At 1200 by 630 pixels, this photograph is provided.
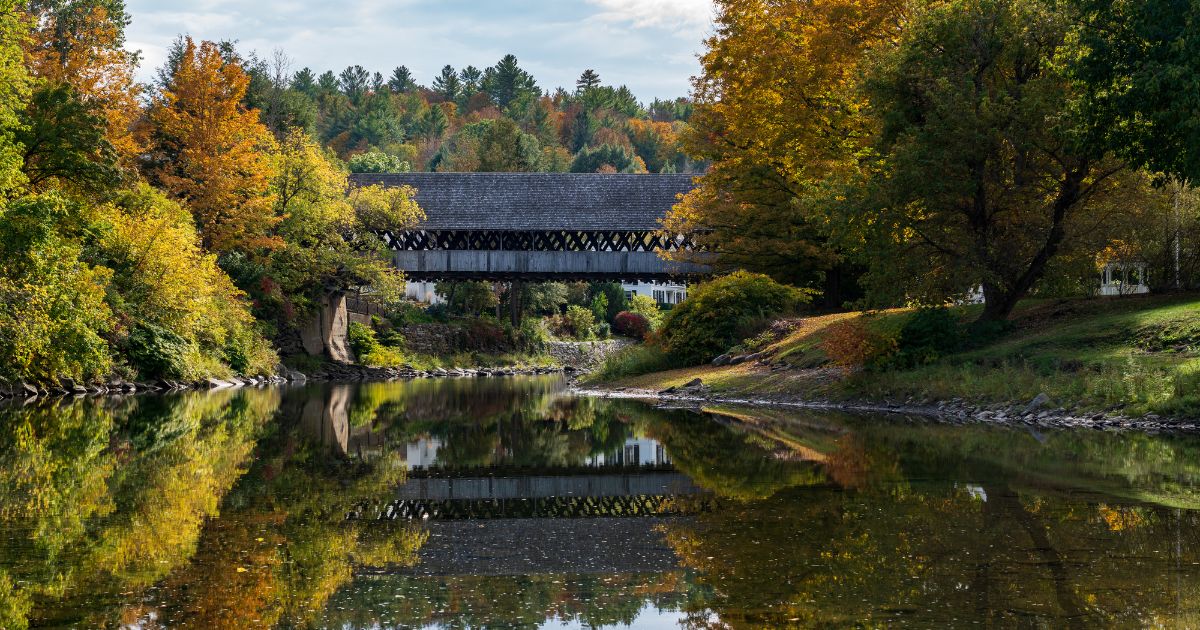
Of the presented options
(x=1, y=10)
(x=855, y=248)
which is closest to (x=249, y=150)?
(x=1, y=10)

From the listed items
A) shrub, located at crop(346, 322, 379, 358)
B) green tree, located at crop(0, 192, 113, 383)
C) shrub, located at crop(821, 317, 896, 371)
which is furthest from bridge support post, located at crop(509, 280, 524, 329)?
shrub, located at crop(821, 317, 896, 371)

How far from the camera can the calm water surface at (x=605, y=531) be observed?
623 cm

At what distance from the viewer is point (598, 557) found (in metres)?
7.85

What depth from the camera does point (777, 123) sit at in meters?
31.6

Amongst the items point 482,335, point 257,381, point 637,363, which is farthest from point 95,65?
point 482,335

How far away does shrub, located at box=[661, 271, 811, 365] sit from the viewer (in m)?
31.2

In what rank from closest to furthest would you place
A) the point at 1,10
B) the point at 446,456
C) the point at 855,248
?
the point at 446,456
the point at 1,10
the point at 855,248

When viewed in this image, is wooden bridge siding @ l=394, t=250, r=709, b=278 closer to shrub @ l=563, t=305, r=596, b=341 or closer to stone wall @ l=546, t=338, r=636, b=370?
stone wall @ l=546, t=338, r=636, b=370

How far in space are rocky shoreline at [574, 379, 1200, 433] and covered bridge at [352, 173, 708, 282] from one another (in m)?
22.9

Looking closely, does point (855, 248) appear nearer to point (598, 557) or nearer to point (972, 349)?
point (972, 349)

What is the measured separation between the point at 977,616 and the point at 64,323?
72.5 feet

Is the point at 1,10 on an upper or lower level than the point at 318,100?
lower

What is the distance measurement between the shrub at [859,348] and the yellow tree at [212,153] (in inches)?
944

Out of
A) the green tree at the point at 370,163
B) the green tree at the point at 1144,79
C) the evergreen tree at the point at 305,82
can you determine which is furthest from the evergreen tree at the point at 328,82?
the green tree at the point at 1144,79
